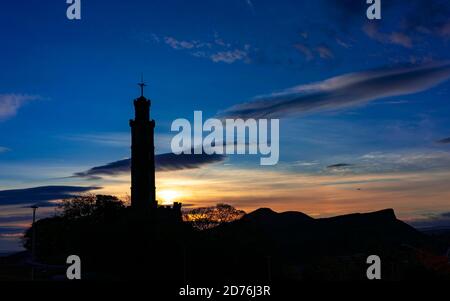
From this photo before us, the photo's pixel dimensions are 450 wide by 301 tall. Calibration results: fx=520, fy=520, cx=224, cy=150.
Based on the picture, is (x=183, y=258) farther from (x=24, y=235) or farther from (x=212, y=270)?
(x=24, y=235)

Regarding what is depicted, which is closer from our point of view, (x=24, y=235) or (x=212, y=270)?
(x=212, y=270)

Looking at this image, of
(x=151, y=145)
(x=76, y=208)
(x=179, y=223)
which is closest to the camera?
(x=179, y=223)

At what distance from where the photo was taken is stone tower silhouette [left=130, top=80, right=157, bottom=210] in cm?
10644

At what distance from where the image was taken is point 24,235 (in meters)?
93.4

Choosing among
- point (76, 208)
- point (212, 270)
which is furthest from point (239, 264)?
point (76, 208)

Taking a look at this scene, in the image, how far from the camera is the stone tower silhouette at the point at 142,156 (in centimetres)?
10644

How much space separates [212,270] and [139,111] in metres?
53.3

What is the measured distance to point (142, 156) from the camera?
108688 mm
